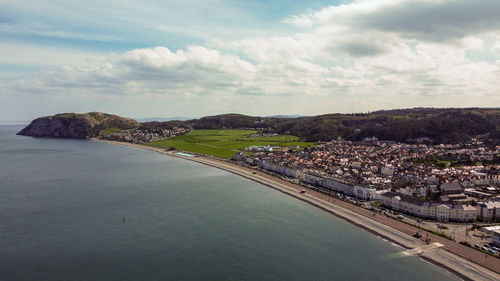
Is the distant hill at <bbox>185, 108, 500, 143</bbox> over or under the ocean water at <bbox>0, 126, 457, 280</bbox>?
over

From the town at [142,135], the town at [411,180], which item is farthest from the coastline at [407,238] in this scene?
the town at [142,135]

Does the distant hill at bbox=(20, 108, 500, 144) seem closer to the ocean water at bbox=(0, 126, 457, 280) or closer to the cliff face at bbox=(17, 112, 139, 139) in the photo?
the cliff face at bbox=(17, 112, 139, 139)

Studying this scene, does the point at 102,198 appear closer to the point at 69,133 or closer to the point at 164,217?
the point at 164,217

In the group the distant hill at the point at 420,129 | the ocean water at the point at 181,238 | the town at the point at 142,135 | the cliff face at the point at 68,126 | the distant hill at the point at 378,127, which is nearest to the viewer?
the ocean water at the point at 181,238

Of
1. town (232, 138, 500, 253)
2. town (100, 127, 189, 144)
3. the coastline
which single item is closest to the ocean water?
the coastline

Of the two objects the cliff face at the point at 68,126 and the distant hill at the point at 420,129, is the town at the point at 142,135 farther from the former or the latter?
the distant hill at the point at 420,129

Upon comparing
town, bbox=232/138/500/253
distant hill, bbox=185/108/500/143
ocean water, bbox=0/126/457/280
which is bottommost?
ocean water, bbox=0/126/457/280

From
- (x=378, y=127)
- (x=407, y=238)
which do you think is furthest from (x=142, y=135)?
(x=407, y=238)

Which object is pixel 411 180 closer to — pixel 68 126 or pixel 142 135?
pixel 142 135

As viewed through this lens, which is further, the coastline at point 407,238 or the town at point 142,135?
the town at point 142,135
